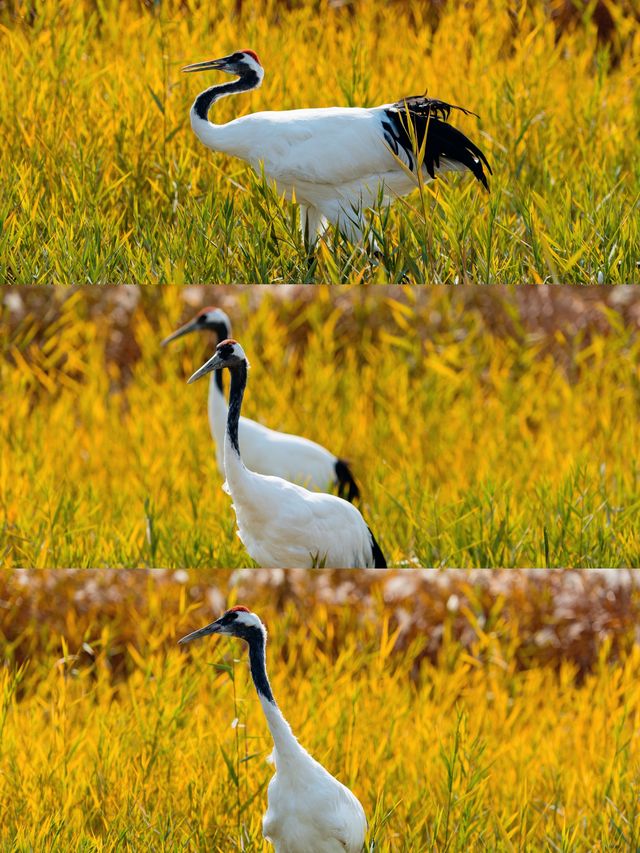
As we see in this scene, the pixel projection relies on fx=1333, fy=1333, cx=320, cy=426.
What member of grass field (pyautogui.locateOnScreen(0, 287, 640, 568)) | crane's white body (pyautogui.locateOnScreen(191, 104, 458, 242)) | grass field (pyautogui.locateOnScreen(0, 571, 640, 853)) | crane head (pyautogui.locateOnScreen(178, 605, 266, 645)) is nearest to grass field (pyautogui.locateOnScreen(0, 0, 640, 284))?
crane's white body (pyautogui.locateOnScreen(191, 104, 458, 242))

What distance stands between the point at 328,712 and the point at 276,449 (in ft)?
2.74

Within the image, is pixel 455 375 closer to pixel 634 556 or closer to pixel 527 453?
pixel 527 453

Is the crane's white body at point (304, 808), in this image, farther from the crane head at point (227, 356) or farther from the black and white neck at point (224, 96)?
the black and white neck at point (224, 96)

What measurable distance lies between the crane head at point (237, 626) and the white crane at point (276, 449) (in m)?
0.63

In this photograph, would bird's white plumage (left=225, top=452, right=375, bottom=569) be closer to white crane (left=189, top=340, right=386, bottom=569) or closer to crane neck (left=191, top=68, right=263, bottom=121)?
white crane (left=189, top=340, right=386, bottom=569)

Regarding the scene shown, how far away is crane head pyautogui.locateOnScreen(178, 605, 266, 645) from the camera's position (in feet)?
12.1

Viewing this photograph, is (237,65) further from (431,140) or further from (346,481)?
(346,481)

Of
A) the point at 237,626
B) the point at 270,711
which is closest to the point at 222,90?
the point at 237,626

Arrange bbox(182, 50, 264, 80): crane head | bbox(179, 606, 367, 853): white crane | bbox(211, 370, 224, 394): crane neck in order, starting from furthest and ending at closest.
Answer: bbox(211, 370, 224, 394): crane neck
bbox(182, 50, 264, 80): crane head
bbox(179, 606, 367, 853): white crane

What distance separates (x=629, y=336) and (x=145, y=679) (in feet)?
6.14

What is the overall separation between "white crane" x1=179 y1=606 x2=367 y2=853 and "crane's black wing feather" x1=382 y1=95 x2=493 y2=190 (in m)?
1.68

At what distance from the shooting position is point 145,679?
4.15 meters

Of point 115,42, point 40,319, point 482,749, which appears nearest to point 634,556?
point 482,749

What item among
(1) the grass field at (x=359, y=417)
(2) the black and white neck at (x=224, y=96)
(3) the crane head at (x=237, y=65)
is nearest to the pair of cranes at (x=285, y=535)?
(1) the grass field at (x=359, y=417)
